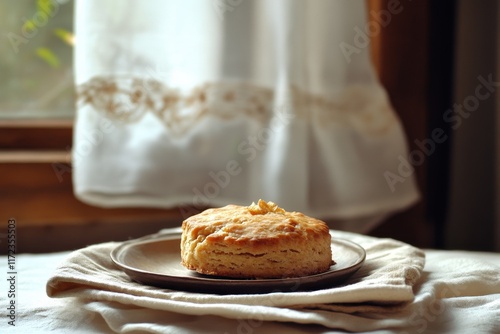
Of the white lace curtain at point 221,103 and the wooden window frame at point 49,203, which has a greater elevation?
the white lace curtain at point 221,103

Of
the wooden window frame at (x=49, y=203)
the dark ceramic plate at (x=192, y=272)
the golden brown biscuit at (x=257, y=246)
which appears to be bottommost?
the wooden window frame at (x=49, y=203)

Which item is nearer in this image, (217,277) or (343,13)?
(217,277)

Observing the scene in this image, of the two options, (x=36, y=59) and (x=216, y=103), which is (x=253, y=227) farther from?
(x=36, y=59)

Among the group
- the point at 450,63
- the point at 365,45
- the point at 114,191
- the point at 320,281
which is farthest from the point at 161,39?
the point at 320,281

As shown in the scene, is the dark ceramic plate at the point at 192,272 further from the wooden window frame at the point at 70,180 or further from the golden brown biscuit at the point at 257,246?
the wooden window frame at the point at 70,180

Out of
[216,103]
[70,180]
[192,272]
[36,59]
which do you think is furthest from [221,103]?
[192,272]

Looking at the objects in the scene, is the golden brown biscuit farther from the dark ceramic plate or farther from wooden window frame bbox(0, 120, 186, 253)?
wooden window frame bbox(0, 120, 186, 253)

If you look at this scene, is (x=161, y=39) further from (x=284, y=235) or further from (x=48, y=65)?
(x=284, y=235)

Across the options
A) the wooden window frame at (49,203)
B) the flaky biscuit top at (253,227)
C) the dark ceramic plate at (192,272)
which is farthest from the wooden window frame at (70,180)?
the flaky biscuit top at (253,227)
